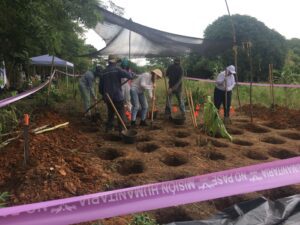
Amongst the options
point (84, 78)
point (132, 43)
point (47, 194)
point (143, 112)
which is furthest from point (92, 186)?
point (132, 43)

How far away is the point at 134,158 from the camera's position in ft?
17.2

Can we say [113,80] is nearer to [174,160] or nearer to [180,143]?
[180,143]

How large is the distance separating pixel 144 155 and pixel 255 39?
46.7ft

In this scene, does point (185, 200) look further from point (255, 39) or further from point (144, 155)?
point (255, 39)

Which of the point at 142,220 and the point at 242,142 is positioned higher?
Answer: the point at 242,142

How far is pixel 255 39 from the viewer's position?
1788 cm

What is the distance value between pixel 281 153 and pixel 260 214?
2.69 m

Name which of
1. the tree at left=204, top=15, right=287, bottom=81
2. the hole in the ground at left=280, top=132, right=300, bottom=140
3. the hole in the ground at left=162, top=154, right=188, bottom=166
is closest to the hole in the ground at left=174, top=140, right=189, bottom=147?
the hole in the ground at left=162, top=154, right=188, bottom=166

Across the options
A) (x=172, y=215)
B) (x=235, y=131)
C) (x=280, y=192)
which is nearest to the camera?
(x=172, y=215)

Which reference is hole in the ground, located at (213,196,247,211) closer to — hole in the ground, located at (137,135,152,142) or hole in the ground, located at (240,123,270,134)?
hole in the ground, located at (137,135,152,142)

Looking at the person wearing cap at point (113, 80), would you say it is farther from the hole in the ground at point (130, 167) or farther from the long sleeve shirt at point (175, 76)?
the long sleeve shirt at point (175, 76)

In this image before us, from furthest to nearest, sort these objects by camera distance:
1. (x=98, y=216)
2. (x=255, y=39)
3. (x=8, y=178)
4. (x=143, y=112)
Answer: (x=255, y=39) → (x=143, y=112) → (x=8, y=178) → (x=98, y=216)

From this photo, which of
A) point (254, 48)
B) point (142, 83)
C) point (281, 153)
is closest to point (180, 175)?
point (281, 153)

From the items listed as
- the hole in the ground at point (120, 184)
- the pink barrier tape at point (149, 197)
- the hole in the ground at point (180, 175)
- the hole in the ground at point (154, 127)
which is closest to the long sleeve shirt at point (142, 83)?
the hole in the ground at point (154, 127)
